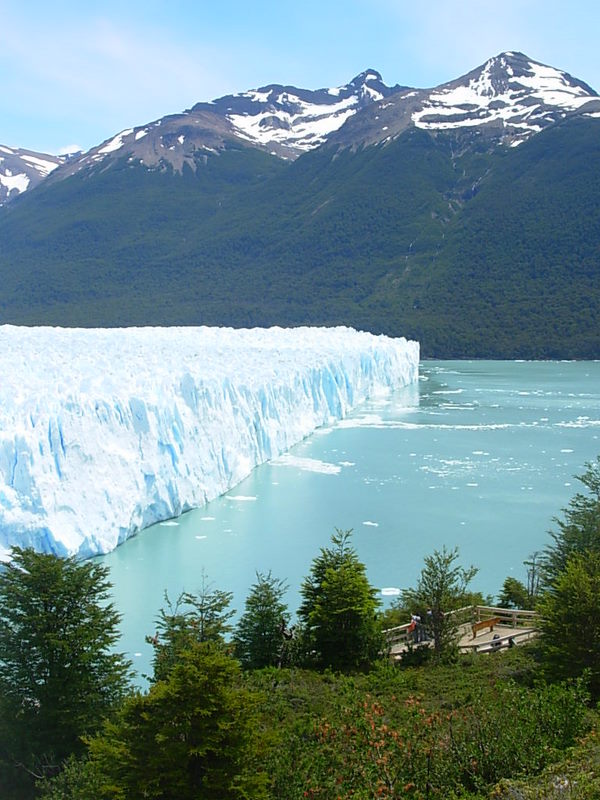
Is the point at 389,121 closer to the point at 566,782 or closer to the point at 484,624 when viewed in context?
the point at 484,624

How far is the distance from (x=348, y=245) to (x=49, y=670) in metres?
61.9

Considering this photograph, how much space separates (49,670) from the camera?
18.7ft

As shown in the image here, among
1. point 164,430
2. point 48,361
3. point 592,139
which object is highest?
point 592,139

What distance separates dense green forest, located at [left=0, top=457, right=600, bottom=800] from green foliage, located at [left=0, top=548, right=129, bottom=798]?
11 millimetres

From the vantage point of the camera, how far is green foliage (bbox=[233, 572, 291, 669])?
7.06 meters

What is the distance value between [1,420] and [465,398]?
68.7ft

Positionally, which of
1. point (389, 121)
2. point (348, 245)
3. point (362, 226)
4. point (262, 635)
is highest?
point (389, 121)

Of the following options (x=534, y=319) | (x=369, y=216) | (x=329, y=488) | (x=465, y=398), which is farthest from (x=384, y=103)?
(x=329, y=488)

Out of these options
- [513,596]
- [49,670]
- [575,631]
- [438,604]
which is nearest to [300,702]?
[49,670]

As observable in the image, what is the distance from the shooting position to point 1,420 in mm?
9781

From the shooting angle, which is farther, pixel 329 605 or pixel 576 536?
pixel 576 536

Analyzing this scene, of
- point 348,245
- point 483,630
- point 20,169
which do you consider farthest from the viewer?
point 20,169

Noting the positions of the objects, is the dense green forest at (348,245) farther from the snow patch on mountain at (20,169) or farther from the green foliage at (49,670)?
the green foliage at (49,670)

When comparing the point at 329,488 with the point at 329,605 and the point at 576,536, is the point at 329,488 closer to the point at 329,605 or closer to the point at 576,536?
the point at 576,536
